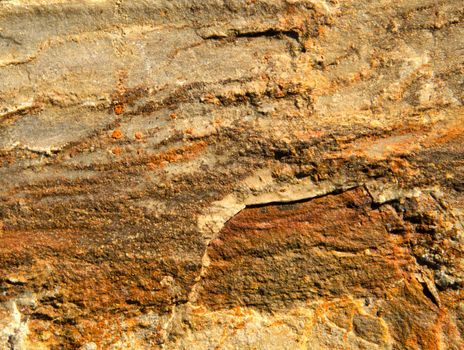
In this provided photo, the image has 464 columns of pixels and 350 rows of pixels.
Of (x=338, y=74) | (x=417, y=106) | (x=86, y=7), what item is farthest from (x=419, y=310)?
(x=86, y=7)

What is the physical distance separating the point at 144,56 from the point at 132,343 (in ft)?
2.23

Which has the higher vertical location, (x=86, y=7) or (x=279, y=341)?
(x=86, y=7)

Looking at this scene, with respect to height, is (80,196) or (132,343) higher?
(80,196)

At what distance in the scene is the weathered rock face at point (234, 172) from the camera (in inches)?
51.7

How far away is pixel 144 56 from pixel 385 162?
605mm

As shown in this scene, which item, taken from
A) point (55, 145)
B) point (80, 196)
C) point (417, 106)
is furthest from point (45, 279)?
point (417, 106)

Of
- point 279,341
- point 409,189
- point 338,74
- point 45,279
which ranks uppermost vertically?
point 338,74

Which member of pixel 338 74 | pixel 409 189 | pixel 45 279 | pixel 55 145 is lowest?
pixel 45 279

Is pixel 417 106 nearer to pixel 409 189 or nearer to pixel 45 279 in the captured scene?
pixel 409 189

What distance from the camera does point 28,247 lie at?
1.33 meters

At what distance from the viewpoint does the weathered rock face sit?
131 cm

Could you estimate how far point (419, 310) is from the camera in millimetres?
1371

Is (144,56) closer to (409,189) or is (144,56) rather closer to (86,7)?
(86,7)

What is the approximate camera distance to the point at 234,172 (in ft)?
4.42
